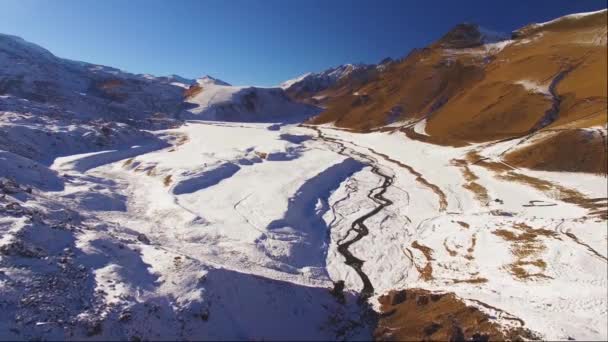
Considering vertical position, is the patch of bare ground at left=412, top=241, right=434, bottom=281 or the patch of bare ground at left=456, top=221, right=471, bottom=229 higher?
the patch of bare ground at left=456, top=221, right=471, bottom=229

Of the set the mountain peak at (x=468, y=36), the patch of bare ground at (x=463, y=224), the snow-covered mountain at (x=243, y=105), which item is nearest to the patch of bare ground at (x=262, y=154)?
the patch of bare ground at (x=463, y=224)

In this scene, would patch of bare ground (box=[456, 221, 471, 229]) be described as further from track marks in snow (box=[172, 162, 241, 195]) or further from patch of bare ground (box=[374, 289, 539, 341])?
track marks in snow (box=[172, 162, 241, 195])

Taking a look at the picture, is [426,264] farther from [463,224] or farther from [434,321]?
[434,321]

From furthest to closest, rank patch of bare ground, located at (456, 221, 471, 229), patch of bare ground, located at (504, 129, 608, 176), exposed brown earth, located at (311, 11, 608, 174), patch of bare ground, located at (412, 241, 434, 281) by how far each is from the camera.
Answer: exposed brown earth, located at (311, 11, 608, 174) → patch of bare ground, located at (504, 129, 608, 176) → patch of bare ground, located at (456, 221, 471, 229) → patch of bare ground, located at (412, 241, 434, 281)

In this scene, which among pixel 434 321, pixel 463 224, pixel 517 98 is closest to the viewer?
pixel 434 321

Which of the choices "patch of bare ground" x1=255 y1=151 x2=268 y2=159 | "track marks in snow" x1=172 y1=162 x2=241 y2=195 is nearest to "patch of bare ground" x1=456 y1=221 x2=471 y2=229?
"track marks in snow" x1=172 y1=162 x2=241 y2=195

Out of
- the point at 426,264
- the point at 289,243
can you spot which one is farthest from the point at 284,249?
the point at 426,264

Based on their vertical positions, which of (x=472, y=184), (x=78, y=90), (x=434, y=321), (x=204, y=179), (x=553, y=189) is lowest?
(x=434, y=321)
